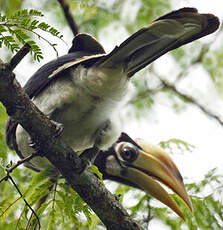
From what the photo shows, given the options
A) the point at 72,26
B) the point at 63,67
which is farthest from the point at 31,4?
the point at 63,67

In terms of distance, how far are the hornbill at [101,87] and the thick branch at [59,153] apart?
1.63 ft

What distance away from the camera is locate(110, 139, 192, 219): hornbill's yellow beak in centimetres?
409

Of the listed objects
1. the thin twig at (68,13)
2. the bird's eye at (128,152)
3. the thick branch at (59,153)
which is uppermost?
the thin twig at (68,13)

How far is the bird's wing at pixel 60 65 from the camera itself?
350cm

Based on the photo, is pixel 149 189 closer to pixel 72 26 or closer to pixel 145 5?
pixel 72 26

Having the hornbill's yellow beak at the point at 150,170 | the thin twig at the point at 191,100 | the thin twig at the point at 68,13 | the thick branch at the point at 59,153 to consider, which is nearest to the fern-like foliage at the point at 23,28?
the thick branch at the point at 59,153

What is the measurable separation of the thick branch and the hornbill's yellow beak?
0.88 metres

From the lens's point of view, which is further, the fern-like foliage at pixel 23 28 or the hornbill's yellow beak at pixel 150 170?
the hornbill's yellow beak at pixel 150 170

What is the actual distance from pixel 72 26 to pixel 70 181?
2.56 metres

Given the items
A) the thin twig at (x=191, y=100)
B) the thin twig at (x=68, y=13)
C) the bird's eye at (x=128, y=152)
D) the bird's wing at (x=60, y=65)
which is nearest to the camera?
the bird's wing at (x=60, y=65)

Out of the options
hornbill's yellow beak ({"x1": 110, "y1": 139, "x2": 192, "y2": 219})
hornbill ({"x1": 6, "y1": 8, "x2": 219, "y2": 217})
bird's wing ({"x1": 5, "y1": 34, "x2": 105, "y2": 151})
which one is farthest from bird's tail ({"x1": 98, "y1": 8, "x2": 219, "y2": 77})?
hornbill's yellow beak ({"x1": 110, "y1": 139, "x2": 192, "y2": 219})

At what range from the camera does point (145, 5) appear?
595 centimetres

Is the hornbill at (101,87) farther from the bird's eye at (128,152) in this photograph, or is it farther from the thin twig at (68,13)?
the thin twig at (68,13)

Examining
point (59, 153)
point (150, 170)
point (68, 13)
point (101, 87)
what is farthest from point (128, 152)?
point (68, 13)
